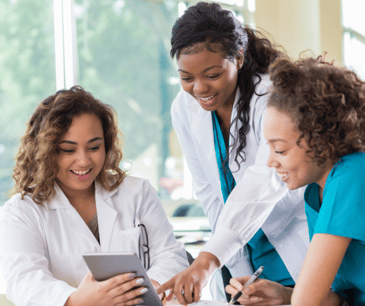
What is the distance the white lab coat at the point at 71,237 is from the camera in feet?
4.55

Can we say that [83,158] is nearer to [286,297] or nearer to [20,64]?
[286,297]

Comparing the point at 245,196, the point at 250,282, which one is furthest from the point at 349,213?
the point at 245,196

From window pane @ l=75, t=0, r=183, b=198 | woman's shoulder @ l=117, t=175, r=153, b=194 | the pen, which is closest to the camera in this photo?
the pen

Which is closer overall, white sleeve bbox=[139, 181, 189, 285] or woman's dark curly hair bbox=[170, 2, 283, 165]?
woman's dark curly hair bbox=[170, 2, 283, 165]

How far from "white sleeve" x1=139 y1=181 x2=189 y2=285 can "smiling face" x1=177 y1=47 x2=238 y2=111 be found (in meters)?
Answer: 0.47

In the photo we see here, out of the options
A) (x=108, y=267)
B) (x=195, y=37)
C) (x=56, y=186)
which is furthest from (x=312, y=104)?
(x=56, y=186)

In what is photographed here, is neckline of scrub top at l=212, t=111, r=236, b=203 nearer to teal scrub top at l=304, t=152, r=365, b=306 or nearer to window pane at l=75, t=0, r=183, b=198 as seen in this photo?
teal scrub top at l=304, t=152, r=365, b=306

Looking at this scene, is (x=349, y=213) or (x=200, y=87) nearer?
(x=349, y=213)

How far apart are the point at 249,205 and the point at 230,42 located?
500mm

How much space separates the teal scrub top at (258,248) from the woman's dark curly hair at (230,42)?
0.08 metres

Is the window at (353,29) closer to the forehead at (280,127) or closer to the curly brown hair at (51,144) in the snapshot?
the curly brown hair at (51,144)

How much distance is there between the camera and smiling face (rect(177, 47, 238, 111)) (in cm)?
133

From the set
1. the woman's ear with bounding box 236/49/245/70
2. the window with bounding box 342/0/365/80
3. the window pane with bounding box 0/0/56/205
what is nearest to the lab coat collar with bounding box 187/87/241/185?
the woman's ear with bounding box 236/49/245/70

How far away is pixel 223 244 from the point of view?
1261mm
